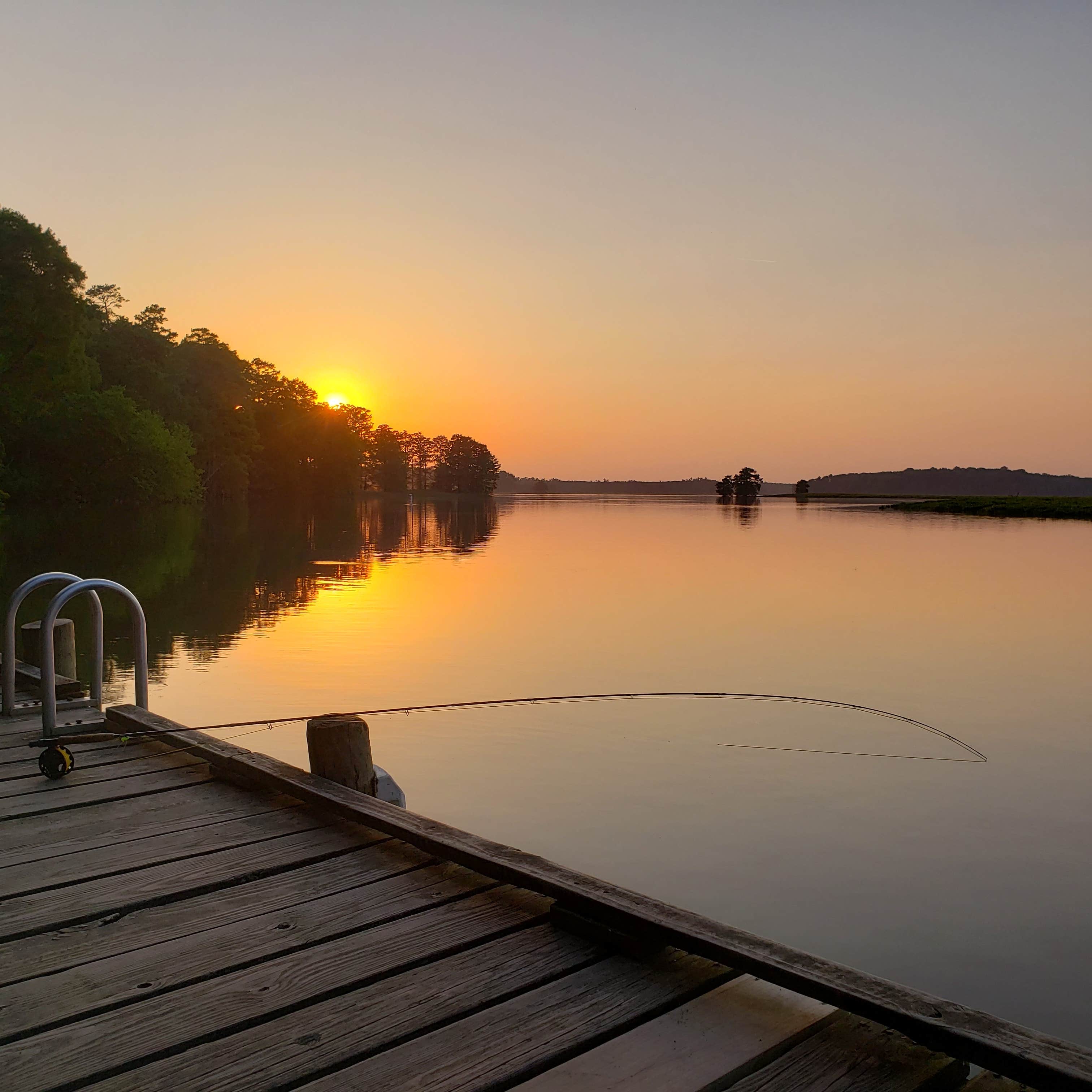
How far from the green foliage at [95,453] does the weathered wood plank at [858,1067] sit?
6029cm

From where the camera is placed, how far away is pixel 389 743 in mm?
9289

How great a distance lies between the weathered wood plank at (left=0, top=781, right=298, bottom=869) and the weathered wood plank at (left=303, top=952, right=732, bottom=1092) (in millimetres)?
2195

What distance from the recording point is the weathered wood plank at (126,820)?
4152 mm

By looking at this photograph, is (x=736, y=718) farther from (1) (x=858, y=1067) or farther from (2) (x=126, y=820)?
(1) (x=858, y=1067)

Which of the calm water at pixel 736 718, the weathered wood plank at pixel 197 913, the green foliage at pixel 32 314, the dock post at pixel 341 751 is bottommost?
the calm water at pixel 736 718

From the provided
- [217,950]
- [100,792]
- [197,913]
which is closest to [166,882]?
[197,913]

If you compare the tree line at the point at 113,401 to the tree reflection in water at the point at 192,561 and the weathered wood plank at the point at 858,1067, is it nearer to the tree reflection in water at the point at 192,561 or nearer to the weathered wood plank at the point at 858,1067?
the tree reflection in water at the point at 192,561

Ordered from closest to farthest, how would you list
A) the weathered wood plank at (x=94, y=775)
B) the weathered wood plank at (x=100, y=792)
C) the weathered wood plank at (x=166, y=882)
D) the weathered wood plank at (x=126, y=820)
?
the weathered wood plank at (x=166, y=882)
the weathered wood plank at (x=126, y=820)
the weathered wood plank at (x=100, y=792)
the weathered wood plank at (x=94, y=775)

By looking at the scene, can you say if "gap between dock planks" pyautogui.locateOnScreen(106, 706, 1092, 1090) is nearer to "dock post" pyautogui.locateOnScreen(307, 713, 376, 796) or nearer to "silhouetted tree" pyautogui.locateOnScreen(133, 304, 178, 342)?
"dock post" pyautogui.locateOnScreen(307, 713, 376, 796)

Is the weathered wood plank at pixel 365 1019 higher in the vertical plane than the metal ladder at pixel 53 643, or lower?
lower

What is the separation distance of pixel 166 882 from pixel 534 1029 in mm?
1842

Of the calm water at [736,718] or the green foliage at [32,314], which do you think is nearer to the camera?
the calm water at [736,718]

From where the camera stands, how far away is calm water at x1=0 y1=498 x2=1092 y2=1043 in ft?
18.9

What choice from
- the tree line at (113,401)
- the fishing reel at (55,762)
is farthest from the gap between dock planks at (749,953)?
the tree line at (113,401)
